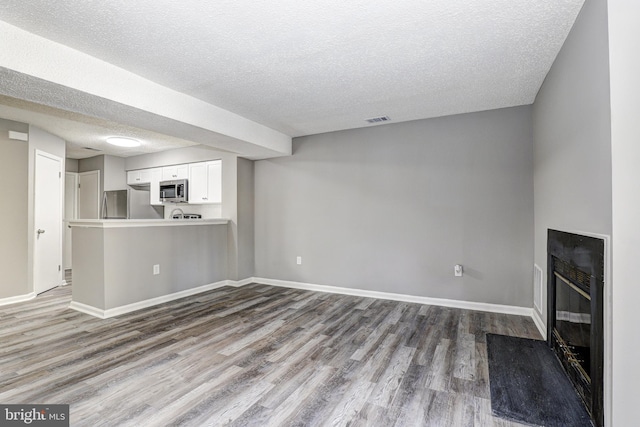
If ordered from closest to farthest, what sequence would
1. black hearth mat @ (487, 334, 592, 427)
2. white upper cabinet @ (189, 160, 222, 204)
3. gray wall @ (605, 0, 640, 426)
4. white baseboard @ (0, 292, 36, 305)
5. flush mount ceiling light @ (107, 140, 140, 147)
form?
gray wall @ (605, 0, 640, 426) < black hearth mat @ (487, 334, 592, 427) < white baseboard @ (0, 292, 36, 305) < flush mount ceiling light @ (107, 140, 140, 147) < white upper cabinet @ (189, 160, 222, 204)

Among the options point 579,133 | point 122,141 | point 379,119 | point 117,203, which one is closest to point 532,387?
point 579,133

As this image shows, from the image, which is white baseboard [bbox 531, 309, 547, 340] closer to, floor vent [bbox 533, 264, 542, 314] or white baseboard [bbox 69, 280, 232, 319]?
floor vent [bbox 533, 264, 542, 314]

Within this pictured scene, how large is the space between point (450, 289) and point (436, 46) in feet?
9.09

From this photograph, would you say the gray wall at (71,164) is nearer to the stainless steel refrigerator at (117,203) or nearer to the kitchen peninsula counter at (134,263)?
the stainless steel refrigerator at (117,203)

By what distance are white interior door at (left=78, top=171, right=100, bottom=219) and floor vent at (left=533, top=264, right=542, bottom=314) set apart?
743 centimetres

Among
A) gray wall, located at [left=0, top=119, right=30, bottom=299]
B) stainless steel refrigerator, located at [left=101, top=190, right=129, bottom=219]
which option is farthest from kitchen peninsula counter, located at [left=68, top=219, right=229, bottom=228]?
stainless steel refrigerator, located at [left=101, top=190, right=129, bottom=219]

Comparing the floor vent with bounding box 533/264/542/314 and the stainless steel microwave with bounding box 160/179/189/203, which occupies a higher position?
the stainless steel microwave with bounding box 160/179/189/203

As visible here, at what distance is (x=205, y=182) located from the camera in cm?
526

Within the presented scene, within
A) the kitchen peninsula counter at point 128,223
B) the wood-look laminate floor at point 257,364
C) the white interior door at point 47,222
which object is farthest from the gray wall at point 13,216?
the kitchen peninsula counter at point 128,223

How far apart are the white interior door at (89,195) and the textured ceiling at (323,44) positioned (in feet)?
15.0

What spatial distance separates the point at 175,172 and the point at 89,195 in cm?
237

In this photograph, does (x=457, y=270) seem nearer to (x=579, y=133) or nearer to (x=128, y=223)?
(x=579, y=133)

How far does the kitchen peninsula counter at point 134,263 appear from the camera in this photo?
11.5 feet

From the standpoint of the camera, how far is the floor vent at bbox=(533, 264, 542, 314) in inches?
121
